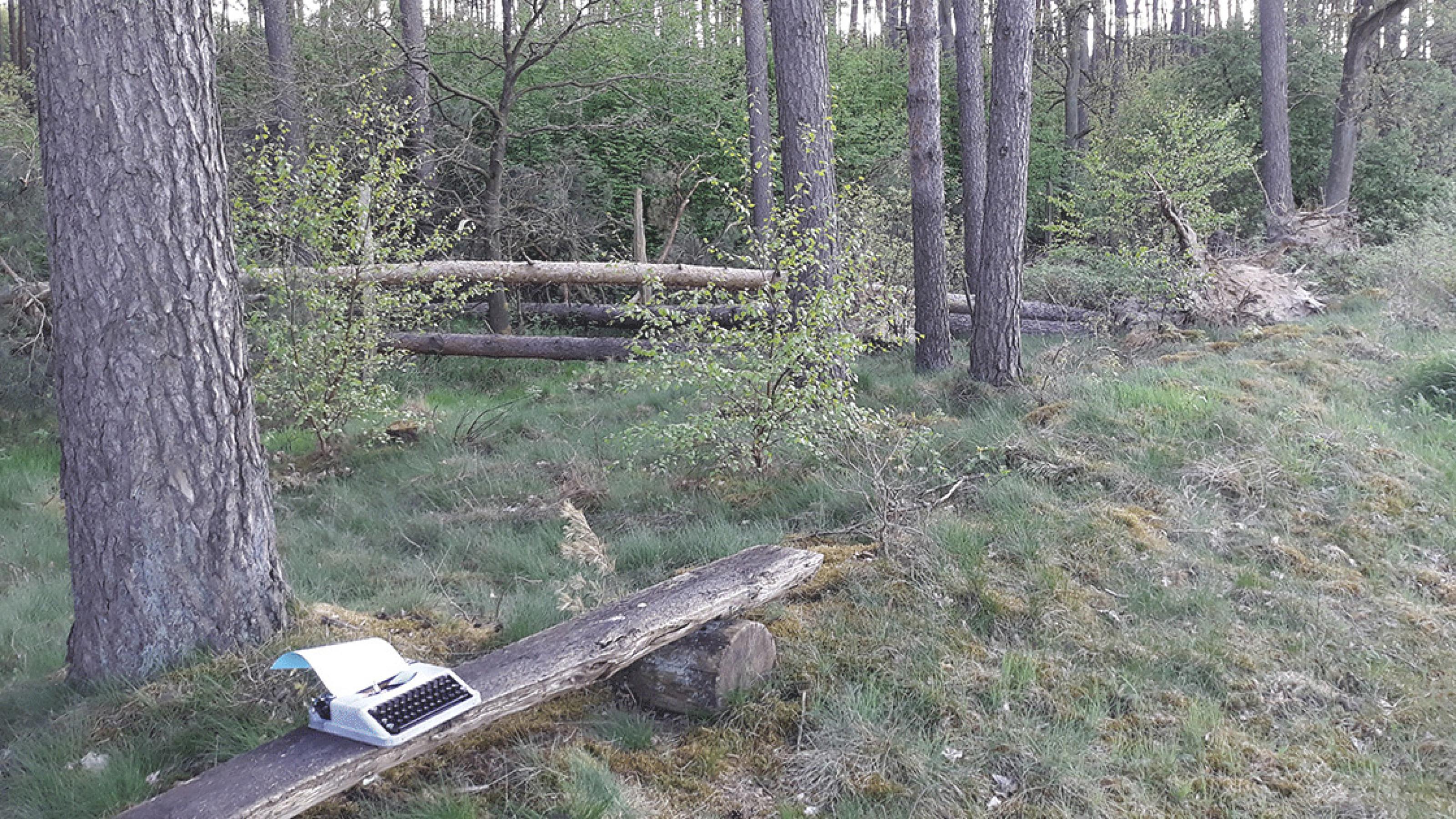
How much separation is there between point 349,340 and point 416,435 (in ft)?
4.31

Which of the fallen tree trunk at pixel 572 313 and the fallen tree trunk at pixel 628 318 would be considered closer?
the fallen tree trunk at pixel 628 318

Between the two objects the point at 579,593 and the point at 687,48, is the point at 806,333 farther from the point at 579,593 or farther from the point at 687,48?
the point at 687,48

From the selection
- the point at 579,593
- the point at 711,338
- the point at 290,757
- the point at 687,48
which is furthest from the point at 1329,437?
the point at 687,48

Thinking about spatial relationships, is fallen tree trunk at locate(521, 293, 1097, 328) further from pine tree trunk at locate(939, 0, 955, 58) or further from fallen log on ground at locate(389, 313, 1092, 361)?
pine tree trunk at locate(939, 0, 955, 58)

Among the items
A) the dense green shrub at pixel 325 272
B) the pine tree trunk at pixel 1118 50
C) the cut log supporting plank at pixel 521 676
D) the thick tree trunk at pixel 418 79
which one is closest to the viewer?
the cut log supporting plank at pixel 521 676

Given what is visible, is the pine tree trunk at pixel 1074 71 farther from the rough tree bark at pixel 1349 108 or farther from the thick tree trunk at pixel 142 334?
the thick tree trunk at pixel 142 334

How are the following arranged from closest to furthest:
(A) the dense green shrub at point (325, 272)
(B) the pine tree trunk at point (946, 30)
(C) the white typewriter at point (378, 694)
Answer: (C) the white typewriter at point (378, 694) < (A) the dense green shrub at point (325, 272) < (B) the pine tree trunk at point (946, 30)

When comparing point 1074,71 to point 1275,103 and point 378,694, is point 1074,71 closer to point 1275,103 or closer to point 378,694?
point 1275,103

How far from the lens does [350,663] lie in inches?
132

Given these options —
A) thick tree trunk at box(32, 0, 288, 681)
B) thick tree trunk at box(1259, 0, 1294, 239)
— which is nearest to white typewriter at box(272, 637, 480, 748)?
thick tree trunk at box(32, 0, 288, 681)

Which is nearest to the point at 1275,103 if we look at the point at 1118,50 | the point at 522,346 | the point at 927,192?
the point at 927,192

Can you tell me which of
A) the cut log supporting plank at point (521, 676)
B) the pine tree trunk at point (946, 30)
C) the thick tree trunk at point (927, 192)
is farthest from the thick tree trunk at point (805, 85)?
the pine tree trunk at point (946, 30)

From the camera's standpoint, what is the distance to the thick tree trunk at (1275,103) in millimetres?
17156

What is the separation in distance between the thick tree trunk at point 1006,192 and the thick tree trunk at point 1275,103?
10373 mm
